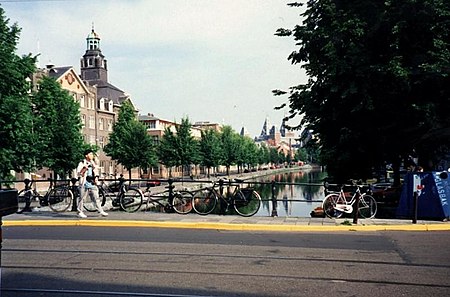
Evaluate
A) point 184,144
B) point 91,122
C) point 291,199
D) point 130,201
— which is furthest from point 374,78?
point 91,122

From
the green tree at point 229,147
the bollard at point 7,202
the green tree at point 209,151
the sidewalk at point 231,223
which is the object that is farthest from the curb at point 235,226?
the green tree at point 229,147

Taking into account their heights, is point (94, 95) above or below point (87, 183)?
above

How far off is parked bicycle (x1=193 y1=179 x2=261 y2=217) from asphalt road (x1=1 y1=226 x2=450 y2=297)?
372 centimetres

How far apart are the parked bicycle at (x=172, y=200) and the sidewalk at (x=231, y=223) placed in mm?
1567

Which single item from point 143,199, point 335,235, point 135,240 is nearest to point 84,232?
point 135,240

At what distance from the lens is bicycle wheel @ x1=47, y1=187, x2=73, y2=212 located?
16.0m

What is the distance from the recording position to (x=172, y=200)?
16344mm

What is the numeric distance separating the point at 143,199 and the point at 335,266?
32.4 feet

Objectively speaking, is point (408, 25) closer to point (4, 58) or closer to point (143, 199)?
point (143, 199)

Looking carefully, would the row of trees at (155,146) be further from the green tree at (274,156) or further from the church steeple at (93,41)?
the green tree at (274,156)

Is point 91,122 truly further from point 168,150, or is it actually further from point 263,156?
point 263,156

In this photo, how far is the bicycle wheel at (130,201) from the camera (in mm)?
16562

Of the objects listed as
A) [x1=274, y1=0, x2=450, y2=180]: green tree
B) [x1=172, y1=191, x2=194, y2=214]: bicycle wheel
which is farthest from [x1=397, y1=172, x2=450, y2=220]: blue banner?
[x1=172, y1=191, x2=194, y2=214]: bicycle wheel

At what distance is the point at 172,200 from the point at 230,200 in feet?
6.38
